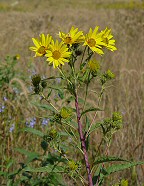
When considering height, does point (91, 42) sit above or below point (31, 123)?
above

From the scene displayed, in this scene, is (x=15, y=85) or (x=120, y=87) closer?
(x=15, y=85)

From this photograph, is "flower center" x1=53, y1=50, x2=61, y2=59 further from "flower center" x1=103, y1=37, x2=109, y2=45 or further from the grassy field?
the grassy field

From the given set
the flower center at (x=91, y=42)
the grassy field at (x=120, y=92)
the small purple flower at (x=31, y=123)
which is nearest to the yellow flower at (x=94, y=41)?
the flower center at (x=91, y=42)

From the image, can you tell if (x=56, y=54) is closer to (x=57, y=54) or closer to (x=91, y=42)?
(x=57, y=54)

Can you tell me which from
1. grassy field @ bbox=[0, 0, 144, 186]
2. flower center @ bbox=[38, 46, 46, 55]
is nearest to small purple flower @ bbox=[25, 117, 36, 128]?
grassy field @ bbox=[0, 0, 144, 186]

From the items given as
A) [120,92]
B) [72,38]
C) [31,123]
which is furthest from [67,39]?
[120,92]

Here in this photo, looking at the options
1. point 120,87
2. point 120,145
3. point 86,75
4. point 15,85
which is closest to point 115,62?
point 120,87

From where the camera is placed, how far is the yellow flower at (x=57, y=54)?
115 centimetres

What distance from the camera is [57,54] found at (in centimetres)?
116

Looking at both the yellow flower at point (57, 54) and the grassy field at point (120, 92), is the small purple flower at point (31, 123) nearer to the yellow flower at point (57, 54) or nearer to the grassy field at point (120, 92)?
the grassy field at point (120, 92)

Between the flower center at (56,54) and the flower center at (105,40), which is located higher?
the flower center at (105,40)

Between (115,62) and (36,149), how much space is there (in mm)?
1912

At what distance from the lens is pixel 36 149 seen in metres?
2.23

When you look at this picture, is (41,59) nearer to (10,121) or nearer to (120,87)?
(120,87)
